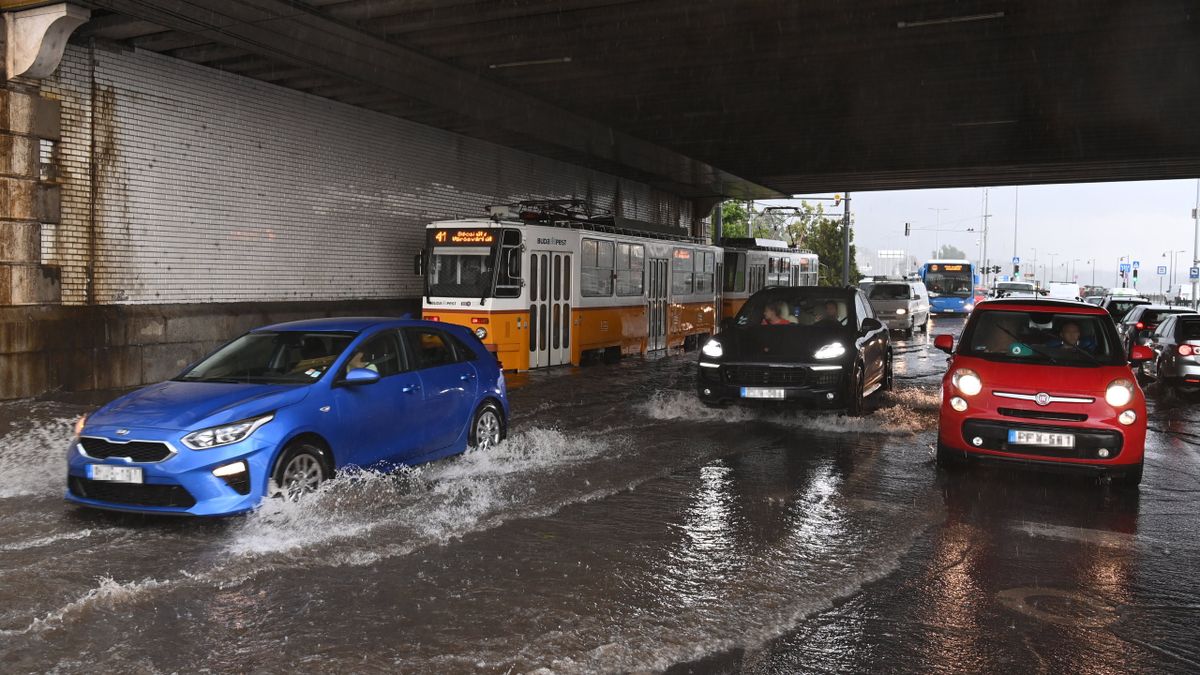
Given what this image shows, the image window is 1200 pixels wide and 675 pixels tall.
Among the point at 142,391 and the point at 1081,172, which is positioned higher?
the point at 1081,172

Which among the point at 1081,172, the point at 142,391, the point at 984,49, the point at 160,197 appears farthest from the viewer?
the point at 1081,172

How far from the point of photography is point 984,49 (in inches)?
661

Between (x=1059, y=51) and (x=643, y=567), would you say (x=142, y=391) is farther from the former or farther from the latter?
(x=1059, y=51)

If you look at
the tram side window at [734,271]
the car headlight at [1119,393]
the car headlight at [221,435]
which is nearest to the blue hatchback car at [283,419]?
the car headlight at [221,435]

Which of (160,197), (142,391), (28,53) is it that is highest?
(28,53)

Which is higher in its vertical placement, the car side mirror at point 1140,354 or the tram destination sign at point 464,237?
the tram destination sign at point 464,237

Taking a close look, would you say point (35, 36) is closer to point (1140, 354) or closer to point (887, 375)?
point (887, 375)

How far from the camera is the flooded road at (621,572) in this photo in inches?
184

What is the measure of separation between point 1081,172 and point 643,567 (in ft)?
104

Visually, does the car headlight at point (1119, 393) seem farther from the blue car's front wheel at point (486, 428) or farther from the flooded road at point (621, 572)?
the blue car's front wheel at point (486, 428)

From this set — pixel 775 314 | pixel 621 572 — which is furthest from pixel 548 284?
pixel 621 572

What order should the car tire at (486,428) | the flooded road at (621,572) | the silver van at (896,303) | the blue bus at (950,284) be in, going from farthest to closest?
1. the blue bus at (950,284)
2. the silver van at (896,303)
3. the car tire at (486,428)
4. the flooded road at (621,572)

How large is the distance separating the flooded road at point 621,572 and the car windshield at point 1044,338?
1133mm

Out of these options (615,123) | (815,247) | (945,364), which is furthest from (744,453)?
(815,247)
